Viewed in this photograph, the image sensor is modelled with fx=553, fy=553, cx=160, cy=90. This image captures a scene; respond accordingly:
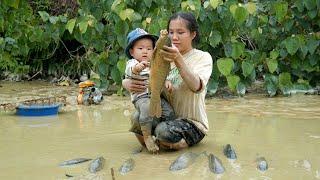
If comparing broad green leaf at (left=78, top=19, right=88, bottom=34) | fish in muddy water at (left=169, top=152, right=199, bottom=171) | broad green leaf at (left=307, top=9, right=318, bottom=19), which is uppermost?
broad green leaf at (left=307, top=9, right=318, bottom=19)

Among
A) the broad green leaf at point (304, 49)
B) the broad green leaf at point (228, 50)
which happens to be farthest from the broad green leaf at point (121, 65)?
the broad green leaf at point (304, 49)

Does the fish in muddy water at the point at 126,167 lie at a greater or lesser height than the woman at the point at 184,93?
lesser

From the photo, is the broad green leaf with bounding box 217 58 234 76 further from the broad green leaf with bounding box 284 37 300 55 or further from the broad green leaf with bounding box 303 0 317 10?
the broad green leaf with bounding box 303 0 317 10

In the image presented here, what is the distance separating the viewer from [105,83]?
23.6 ft

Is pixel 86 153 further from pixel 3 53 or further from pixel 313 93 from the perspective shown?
pixel 3 53

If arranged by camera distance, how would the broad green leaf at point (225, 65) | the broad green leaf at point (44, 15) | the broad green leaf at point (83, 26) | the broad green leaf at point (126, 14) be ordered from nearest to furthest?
the broad green leaf at point (225, 65) < the broad green leaf at point (126, 14) < the broad green leaf at point (83, 26) < the broad green leaf at point (44, 15)

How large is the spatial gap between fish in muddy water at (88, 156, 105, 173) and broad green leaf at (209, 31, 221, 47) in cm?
341

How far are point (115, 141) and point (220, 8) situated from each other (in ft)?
9.33

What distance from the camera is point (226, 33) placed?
6758 millimetres

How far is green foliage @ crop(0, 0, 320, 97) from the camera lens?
661cm

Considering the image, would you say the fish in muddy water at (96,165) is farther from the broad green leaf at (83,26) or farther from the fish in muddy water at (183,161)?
the broad green leaf at (83,26)

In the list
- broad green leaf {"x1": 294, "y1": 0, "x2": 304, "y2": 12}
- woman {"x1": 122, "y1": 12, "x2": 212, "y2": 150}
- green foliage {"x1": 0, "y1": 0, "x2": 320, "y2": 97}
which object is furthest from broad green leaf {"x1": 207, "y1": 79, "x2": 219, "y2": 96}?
woman {"x1": 122, "y1": 12, "x2": 212, "y2": 150}

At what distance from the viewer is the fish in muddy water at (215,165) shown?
3.33 meters

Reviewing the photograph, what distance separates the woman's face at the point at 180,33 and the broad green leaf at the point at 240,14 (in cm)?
269
